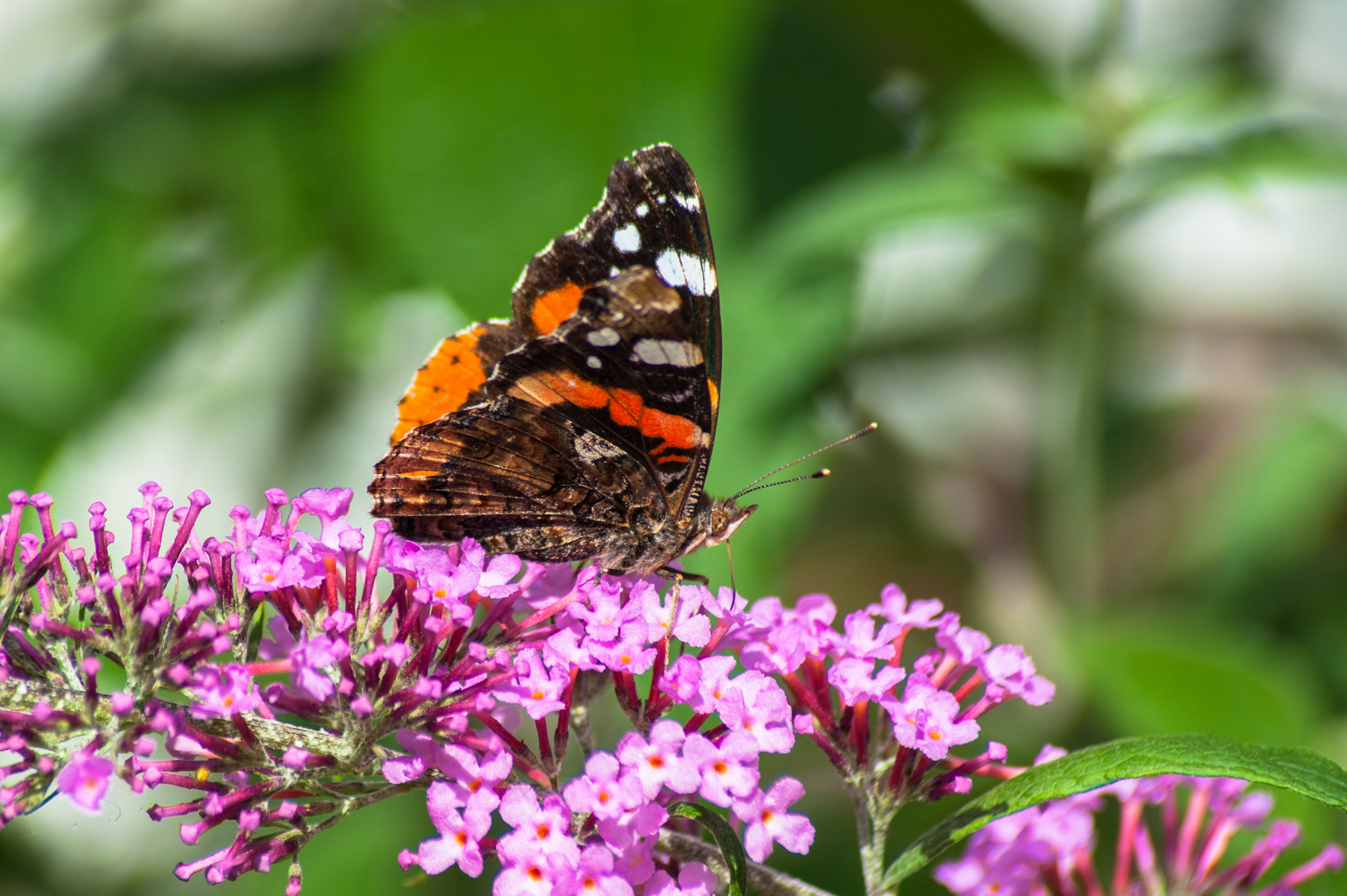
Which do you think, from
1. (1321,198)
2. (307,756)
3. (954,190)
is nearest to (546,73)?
(954,190)

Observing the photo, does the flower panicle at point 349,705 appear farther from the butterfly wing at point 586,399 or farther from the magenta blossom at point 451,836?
the butterfly wing at point 586,399

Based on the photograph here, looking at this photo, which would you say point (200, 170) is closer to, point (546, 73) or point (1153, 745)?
point (546, 73)

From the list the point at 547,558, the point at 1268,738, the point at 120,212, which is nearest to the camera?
the point at 547,558

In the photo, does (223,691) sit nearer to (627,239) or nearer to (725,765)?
(725,765)

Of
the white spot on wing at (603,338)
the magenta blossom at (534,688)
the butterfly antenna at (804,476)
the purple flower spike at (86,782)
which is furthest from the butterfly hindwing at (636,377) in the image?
the purple flower spike at (86,782)

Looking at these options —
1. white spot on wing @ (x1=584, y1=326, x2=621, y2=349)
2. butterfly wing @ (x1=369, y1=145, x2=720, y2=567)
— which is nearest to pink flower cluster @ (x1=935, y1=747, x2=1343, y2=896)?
butterfly wing @ (x1=369, y1=145, x2=720, y2=567)

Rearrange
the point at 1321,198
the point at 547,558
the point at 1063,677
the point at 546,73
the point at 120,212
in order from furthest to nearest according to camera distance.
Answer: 1. the point at 1321,198
2. the point at 120,212
3. the point at 1063,677
4. the point at 546,73
5. the point at 547,558
